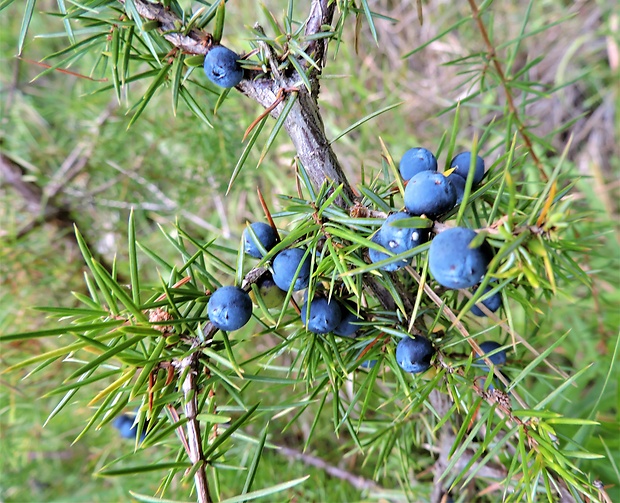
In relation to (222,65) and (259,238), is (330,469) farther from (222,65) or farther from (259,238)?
(222,65)

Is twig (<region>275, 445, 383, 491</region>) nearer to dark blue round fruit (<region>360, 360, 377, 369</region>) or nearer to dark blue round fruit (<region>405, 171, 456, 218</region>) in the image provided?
dark blue round fruit (<region>360, 360, 377, 369</region>)

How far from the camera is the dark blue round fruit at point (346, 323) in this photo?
18.7 inches

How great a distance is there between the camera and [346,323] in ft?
1.57

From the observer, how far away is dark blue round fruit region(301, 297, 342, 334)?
0.43 metres

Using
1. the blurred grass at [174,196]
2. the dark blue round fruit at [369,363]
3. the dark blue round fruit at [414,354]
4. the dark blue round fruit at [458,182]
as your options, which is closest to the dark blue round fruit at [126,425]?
the blurred grass at [174,196]

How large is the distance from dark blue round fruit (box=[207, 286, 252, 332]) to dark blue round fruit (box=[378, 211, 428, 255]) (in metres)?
0.13

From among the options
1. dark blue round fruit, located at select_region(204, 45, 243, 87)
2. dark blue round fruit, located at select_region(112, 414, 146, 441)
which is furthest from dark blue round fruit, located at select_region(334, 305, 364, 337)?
dark blue round fruit, located at select_region(112, 414, 146, 441)

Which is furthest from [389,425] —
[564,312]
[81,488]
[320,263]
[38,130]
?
[38,130]

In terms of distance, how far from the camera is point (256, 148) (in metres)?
1.40

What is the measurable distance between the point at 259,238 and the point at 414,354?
0.18 metres

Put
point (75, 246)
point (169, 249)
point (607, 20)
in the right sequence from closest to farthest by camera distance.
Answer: point (75, 246) → point (169, 249) → point (607, 20)

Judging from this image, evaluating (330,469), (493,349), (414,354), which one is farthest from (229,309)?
(330,469)

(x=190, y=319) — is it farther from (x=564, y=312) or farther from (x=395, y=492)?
(x=564, y=312)

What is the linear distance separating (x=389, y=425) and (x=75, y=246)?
3.15ft
